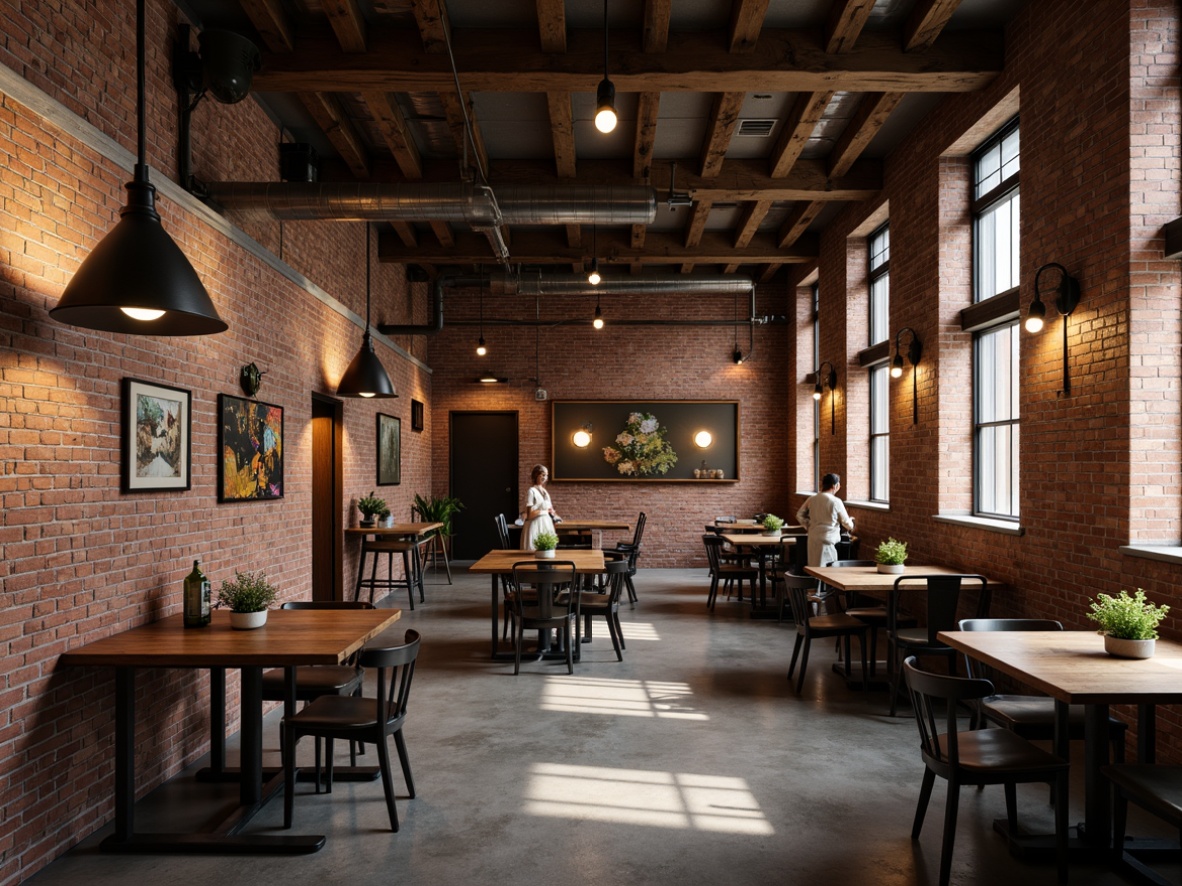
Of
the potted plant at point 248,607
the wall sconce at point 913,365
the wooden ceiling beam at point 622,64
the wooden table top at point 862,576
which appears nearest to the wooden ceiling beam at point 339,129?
the wooden ceiling beam at point 622,64

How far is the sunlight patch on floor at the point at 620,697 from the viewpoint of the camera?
5355 mm

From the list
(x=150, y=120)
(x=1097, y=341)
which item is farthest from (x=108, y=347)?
(x=1097, y=341)

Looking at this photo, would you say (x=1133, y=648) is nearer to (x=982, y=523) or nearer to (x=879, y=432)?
(x=982, y=523)

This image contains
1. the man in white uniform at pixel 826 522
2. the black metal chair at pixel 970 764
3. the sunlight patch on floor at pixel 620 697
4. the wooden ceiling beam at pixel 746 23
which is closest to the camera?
the black metal chair at pixel 970 764

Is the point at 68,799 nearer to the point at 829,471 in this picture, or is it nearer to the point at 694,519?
the point at 829,471

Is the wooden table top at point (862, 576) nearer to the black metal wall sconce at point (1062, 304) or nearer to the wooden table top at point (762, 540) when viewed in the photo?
the black metal wall sconce at point (1062, 304)

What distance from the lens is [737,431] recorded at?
42.2ft

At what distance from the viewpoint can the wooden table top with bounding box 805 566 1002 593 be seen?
5496mm

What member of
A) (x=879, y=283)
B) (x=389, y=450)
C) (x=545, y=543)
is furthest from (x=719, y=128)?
(x=389, y=450)

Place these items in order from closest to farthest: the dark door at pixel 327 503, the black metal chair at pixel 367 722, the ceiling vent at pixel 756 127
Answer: the black metal chair at pixel 367 722, the ceiling vent at pixel 756 127, the dark door at pixel 327 503

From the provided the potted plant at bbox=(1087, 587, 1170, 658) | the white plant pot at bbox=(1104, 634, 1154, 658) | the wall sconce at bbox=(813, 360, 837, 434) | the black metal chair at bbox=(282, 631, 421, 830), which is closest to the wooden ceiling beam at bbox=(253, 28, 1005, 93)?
the black metal chair at bbox=(282, 631, 421, 830)

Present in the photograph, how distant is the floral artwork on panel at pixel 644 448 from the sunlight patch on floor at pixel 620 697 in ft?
22.2

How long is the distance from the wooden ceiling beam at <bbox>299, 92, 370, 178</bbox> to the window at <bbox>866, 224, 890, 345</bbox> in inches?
224

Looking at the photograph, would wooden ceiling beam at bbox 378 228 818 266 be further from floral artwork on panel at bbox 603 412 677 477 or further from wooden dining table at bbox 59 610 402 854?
wooden dining table at bbox 59 610 402 854
